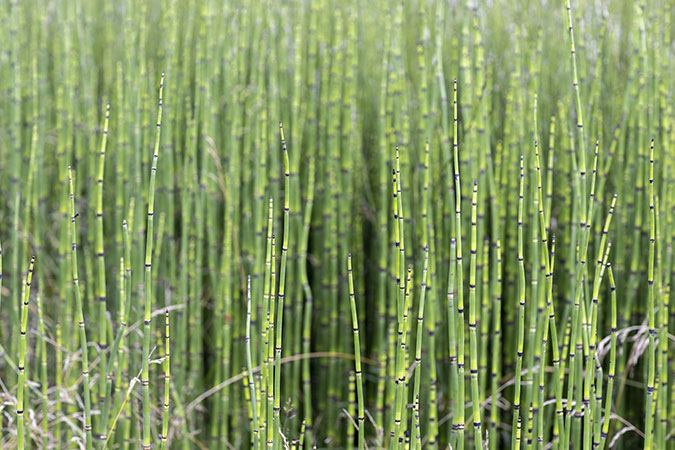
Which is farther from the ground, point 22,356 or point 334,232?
point 334,232

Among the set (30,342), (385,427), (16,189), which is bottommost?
(385,427)

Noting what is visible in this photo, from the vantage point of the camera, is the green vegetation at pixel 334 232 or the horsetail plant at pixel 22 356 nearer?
the horsetail plant at pixel 22 356

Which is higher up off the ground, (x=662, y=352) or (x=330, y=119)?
(x=330, y=119)

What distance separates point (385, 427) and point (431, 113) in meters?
0.64

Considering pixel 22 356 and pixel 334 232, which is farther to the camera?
pixel 334 232

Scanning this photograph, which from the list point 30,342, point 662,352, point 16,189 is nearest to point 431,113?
point 662,352

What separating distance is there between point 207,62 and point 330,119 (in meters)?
0.30

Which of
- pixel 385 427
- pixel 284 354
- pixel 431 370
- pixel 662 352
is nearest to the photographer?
pixel 662 352

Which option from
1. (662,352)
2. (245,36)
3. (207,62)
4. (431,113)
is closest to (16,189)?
(207,62)

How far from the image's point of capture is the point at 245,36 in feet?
5.65

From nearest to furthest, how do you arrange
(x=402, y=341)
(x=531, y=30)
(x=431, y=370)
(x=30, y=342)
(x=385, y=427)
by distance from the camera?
(x=402, y=341) < (x=431, y=370) < (x=385, y=427) < (x=30, y=342) < (x=531, y=30)

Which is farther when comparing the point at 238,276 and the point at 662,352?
the point at 238,276

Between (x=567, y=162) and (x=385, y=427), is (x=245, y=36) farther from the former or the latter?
(x=385, y=427)

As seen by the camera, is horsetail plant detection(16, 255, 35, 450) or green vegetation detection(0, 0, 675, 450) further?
green vegetation detection(0, 0, 675, 450)
